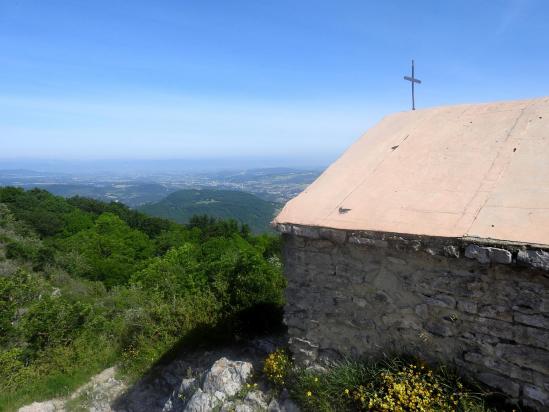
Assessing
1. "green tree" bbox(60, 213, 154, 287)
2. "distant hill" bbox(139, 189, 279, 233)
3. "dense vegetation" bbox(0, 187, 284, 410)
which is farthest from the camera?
"distant hill" bbox(139, 189, 279, 233)

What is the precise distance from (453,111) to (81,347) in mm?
9005

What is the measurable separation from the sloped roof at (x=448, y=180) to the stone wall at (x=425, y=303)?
0.69 feet

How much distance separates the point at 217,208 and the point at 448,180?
326ft

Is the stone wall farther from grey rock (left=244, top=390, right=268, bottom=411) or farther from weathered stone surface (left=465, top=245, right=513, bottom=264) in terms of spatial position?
grey rock (left=244, top=390, right=268, bottom=411)

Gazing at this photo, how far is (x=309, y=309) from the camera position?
5.02 meters

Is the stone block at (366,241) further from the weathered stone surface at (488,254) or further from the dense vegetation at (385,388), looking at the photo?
the dense vegetation at (385,388)

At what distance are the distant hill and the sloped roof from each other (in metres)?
76.4

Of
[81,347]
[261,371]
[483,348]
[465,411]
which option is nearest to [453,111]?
[483,348]

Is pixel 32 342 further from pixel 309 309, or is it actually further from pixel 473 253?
pixel 473 253

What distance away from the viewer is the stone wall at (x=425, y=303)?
11.3ft

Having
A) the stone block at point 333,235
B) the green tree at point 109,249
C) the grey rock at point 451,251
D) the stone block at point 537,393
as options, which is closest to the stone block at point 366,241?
the stone block at point 333,235

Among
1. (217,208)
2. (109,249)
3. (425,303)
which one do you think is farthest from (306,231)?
(217,208)

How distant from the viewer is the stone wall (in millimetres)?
3447

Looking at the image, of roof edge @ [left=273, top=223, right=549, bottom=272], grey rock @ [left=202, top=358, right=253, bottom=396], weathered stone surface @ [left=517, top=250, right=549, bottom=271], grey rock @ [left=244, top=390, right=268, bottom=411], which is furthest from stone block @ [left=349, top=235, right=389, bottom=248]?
grey rock @ [left=202, top=358, right=253, bottom=396]
